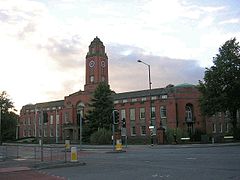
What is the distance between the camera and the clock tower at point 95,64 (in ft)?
335

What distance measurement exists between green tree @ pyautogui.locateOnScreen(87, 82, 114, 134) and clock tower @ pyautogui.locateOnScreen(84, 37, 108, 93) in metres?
28.1

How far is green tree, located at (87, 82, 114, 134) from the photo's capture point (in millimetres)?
71625

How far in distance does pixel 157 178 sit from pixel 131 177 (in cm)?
116

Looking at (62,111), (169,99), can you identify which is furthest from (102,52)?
(169,99)

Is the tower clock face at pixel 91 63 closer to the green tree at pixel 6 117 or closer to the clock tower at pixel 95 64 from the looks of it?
the clock tower at pixel 95 64

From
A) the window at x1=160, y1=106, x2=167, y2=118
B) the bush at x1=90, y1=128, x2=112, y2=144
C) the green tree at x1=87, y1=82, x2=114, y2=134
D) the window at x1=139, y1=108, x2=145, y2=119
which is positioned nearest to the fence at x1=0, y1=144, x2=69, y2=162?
the bush at x1=90, y1=128, x2=112, y2=144

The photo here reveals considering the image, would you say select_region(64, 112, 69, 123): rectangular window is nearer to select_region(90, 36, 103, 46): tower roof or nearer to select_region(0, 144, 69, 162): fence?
select_region(90, 36, 103, 46): tower roof

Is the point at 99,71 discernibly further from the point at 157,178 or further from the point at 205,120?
the point at 157,178

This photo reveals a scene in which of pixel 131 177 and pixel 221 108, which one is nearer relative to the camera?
pixel 131 177

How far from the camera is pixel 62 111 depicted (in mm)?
106625

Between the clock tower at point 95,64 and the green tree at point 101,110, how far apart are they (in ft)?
92.2

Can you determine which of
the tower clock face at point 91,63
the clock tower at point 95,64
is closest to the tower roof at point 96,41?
the clock tower at point 95,64

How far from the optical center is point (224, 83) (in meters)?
60.6

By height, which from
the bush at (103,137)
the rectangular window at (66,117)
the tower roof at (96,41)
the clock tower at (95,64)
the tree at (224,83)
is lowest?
the bush at (103,137)
